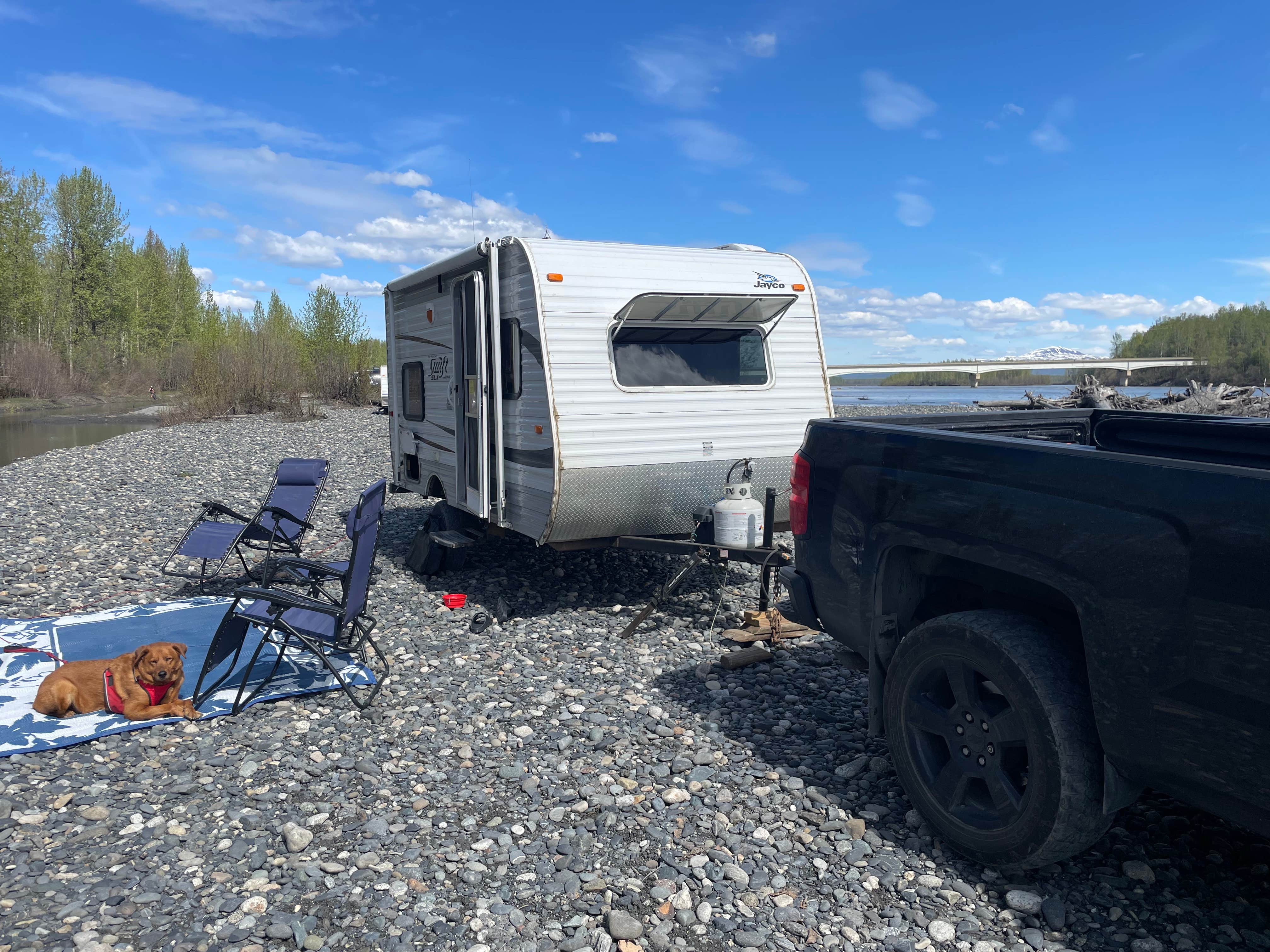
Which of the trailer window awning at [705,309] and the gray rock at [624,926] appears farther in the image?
the trailer window awning at [705,309]

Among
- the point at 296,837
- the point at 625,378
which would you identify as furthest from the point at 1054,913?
the point at 625,378

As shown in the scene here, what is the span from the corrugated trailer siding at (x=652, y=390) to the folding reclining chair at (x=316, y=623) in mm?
1589

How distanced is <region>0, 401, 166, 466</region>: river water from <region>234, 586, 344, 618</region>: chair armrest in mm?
20196

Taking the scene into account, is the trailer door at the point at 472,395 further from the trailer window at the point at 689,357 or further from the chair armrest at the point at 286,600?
the chair armrest at the point at 286,600

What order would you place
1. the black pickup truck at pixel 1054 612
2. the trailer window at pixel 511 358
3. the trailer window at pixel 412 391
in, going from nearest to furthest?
the black pickup truck at pixel 1054 612 < the trailer window at pixel 511 358 < the trailer window at pixel 412 391

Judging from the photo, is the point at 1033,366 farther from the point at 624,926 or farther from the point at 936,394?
the point at 624,926

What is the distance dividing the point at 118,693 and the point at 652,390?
402 cm

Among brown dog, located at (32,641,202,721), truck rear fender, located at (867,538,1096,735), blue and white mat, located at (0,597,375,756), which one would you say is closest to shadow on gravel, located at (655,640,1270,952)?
truck rear fender, located at (867,538,1096,735)

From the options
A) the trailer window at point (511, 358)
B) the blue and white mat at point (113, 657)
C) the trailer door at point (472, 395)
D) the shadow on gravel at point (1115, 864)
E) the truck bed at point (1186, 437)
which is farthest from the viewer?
the trailer door at point (472, 395)

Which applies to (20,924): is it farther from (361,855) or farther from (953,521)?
(953,521)

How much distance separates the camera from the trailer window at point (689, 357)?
660 cm

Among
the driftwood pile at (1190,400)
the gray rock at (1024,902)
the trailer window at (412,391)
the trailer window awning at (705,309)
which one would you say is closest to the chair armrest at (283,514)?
the trailer window at (412,391)

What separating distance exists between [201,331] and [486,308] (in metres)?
62.7

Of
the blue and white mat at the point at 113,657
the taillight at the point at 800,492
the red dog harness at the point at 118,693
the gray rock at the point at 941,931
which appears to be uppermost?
the taillight at the point at 800,492
